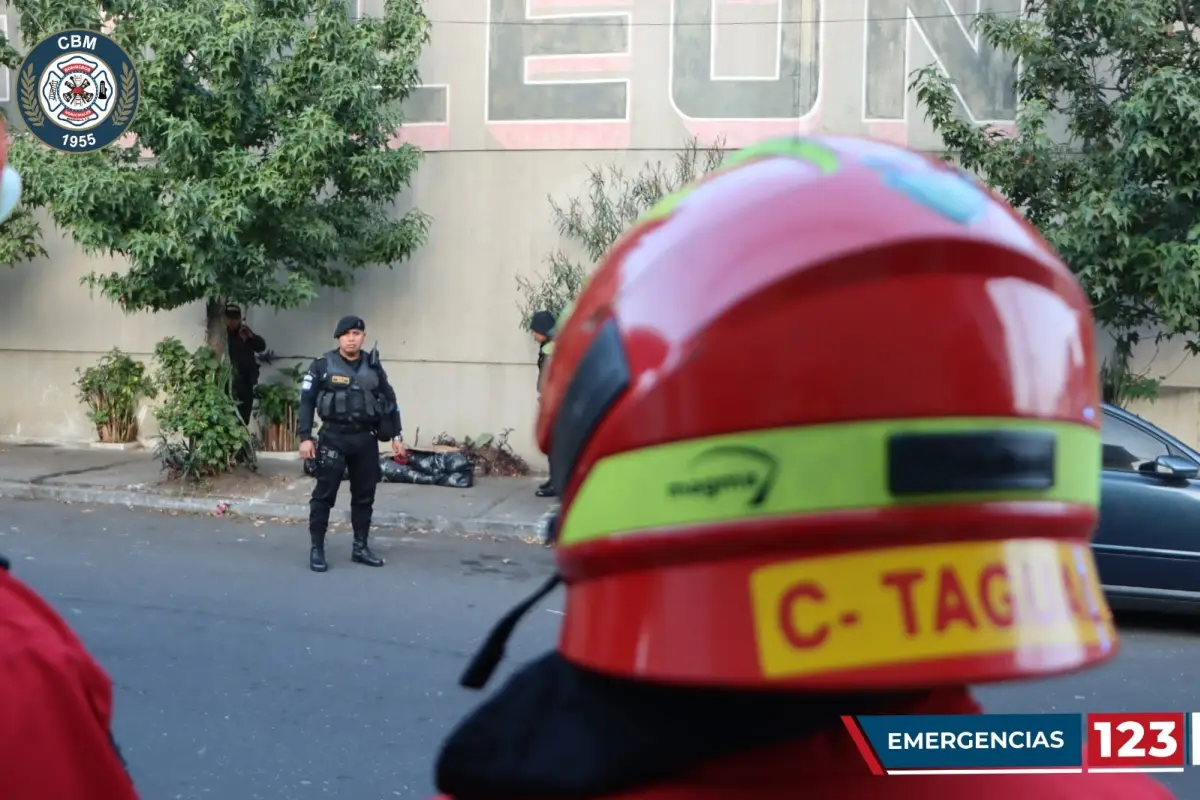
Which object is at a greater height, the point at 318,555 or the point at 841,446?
the point at 841,446

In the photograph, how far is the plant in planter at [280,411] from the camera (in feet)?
43.1

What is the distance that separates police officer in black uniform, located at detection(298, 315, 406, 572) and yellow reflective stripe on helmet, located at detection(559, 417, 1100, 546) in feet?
24.5

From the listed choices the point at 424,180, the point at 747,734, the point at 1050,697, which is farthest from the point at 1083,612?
the point at 424,180

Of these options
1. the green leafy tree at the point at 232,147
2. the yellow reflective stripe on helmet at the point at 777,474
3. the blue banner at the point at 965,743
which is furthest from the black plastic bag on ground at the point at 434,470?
the yellow reflective stripe on helmet at the point at 777,474

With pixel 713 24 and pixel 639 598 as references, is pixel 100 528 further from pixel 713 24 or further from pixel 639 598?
pixel 639 598

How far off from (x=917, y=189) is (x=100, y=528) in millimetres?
10000

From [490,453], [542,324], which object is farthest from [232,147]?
[490,453]

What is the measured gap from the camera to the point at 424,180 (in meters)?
13.2

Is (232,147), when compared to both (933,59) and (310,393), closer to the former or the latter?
(310,393)

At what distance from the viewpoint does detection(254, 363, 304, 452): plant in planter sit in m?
13.1

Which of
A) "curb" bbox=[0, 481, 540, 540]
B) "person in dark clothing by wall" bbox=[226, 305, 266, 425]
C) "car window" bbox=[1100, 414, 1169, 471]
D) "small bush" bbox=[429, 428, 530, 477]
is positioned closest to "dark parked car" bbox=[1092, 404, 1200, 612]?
"car window" bbox=[1100, 414, 1169, 471]

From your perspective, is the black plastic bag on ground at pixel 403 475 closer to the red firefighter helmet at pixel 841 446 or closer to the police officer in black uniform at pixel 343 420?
the police officer in black uniform at pixel 343 420

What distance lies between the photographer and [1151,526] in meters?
7.07

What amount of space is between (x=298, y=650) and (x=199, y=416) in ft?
18.6
